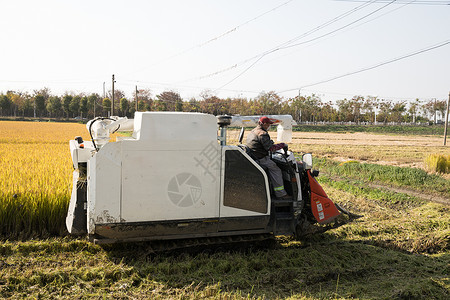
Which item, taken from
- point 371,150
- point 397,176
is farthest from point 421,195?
point 371,150

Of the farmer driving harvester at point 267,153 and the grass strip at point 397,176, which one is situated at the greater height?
the farmer driving harvester at point 267,153

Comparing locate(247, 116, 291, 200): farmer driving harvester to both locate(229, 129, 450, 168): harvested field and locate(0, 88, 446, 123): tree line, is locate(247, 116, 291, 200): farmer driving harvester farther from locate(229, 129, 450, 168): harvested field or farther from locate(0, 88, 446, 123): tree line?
locate(0, 88, 446, 123): tree line

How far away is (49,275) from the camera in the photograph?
453 cm

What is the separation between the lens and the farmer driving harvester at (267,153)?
5.79 m

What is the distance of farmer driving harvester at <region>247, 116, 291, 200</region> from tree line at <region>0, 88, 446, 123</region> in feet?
160

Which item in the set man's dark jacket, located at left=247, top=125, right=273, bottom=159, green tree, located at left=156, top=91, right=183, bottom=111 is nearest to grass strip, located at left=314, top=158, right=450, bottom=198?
man's dark jacket, located at left=247, top=125, right=273, bottom=159

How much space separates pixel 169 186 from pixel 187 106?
206ft

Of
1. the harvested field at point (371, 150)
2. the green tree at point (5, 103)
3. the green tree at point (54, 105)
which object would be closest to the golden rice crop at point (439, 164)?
the harvested field at point (371, 150)

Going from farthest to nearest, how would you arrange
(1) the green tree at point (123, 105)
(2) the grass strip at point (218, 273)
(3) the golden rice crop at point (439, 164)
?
(1) the green tree at point (123, 105) → (3) the golden rice crop at point (439, 164) → (2) the grass strip at point (218, 273)

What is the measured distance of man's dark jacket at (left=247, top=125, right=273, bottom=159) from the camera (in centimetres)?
581

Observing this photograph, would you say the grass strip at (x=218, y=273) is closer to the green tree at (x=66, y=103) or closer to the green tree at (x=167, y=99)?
the green tree at (x=167, y=99)

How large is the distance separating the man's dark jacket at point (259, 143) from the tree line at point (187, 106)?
4866 centimetres

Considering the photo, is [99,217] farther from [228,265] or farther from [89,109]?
[89,109]

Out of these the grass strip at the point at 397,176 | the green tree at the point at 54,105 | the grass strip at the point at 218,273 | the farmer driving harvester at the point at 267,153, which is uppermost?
the green tree at the point at 54,105
